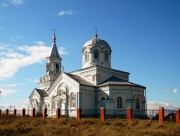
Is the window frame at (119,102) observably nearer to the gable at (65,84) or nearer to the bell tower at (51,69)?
the gable at (65,84)

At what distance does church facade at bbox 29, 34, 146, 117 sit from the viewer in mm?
27656

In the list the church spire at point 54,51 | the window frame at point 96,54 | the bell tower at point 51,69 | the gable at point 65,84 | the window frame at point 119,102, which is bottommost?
the window frame at point 119,102

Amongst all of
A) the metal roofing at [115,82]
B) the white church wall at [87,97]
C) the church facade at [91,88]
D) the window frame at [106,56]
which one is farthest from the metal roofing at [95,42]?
the white church wall at [87,97]

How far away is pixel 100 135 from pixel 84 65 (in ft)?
71.2

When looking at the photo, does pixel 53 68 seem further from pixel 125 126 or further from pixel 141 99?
pixel 125 126

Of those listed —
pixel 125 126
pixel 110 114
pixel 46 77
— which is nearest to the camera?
pixel 125 126

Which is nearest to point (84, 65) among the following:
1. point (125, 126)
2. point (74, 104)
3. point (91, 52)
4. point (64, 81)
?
point (91, 52)

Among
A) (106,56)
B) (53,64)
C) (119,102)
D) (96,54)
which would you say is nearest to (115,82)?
(119,102)

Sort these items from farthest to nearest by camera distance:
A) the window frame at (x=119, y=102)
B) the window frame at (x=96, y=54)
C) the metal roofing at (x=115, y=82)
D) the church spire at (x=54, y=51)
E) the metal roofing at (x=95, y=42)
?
1. the church spire at (x=54, y=51)
2. the metal roofing at (x=95, y=42)
3. the window frame at (x=96, y=54)
4. the metal roofing at (x=115, y=82)
5. the window frame at (x=119, y=102)

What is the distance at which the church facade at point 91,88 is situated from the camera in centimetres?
2766

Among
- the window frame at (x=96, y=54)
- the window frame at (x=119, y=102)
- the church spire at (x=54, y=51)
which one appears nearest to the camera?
the window frame at (x=119, y=102)

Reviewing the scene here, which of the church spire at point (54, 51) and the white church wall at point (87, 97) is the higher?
the church spire at point (54, 51)

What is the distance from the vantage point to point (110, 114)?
26.6 m

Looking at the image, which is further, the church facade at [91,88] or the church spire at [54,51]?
the church spire at [54,51]
